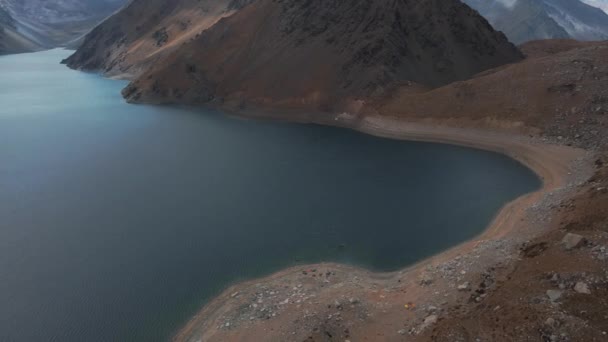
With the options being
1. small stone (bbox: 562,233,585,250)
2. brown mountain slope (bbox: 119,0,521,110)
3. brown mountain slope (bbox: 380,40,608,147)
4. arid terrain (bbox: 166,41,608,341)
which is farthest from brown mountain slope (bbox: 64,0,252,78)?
small stone (bbox: 562,233,585,250)

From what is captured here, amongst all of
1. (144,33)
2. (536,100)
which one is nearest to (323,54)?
(536,100)

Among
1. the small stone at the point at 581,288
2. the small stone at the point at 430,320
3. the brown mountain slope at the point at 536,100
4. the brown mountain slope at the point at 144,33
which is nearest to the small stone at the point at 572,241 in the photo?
the small stone at the point at 581,288

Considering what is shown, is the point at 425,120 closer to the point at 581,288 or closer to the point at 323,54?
the point at 323,54

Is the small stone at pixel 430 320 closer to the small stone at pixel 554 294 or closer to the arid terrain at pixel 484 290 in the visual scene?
the arid terrain at pixel 484 290

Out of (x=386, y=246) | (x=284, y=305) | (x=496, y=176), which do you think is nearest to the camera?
(x=284, y=305)

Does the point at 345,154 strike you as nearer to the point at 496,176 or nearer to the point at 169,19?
the point at 496,176

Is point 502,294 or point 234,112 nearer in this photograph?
point 502,294

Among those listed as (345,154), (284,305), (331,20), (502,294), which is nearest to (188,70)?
(331,20)
